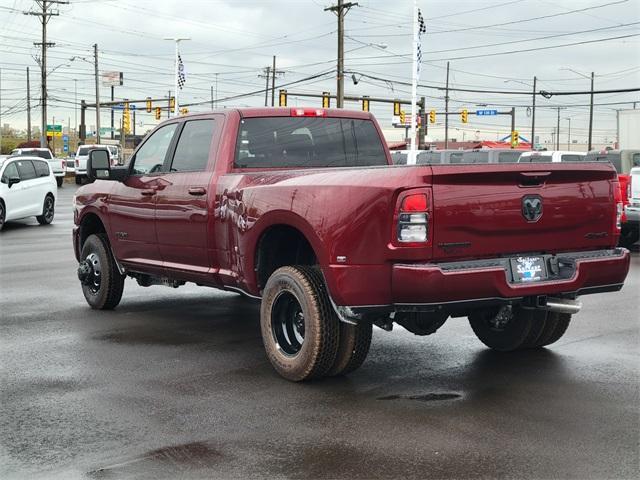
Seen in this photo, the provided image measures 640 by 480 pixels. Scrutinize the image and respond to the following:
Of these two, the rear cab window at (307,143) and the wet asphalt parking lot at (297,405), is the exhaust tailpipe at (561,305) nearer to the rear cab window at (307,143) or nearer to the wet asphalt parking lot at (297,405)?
the wet asphalt parking lot at (297,405)

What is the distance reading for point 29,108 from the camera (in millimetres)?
97562

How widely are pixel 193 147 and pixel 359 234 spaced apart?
2.76 metres

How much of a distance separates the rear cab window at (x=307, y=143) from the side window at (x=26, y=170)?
15366 mm

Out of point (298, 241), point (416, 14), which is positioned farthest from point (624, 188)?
point (416, 14)

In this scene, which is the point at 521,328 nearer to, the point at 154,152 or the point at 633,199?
the point at 154,152

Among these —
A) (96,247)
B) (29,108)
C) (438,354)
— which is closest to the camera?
(438,354)

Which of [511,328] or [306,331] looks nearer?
[306,331]

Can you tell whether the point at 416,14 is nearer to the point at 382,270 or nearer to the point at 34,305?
the point at 34,305

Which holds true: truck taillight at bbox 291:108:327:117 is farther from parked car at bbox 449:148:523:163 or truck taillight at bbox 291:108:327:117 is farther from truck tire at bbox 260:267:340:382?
parked car at bbox 449:148:523:163

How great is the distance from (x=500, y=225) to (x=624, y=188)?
11786 millimetres

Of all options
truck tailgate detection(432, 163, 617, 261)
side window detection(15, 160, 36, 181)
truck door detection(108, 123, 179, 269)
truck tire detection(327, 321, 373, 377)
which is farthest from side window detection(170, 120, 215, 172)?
side window detection(15, 160, 36, 181)

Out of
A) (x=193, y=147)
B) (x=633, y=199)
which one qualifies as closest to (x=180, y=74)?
(x=633, y=199)

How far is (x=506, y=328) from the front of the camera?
741 cm

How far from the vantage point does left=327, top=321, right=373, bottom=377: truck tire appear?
6.17 metres
